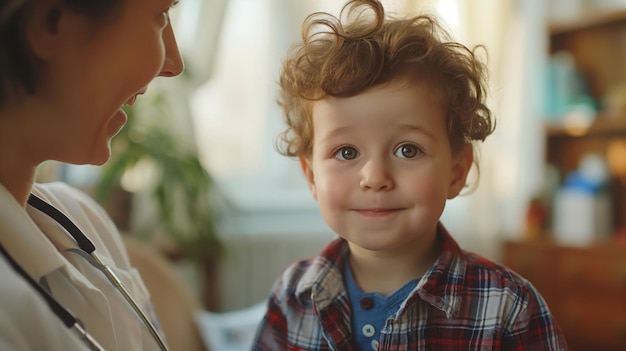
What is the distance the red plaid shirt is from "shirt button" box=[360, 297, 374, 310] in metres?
0.02

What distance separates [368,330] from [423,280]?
11cm

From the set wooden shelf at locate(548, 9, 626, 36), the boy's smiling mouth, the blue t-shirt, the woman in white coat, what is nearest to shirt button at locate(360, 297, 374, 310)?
the blue t-shirt

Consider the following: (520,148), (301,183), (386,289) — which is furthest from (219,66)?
(386,289)

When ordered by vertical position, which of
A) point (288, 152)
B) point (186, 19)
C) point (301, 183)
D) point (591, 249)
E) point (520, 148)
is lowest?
point (591, 249)

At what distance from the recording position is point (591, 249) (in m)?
3.02

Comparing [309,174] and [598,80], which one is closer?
[309,174]

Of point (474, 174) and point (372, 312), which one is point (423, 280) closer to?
point (372, 312)

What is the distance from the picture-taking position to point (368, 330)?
3.09 ft

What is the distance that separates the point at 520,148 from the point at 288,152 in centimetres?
283

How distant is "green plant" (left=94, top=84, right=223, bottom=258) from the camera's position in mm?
2379

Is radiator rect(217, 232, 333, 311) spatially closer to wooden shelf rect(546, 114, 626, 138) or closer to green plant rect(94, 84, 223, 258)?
green plant rect(94, 84, 223, 258)

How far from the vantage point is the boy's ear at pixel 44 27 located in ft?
2.20

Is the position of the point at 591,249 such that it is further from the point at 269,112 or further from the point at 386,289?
the point at 386,289

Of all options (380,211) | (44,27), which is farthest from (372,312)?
(44,27)
